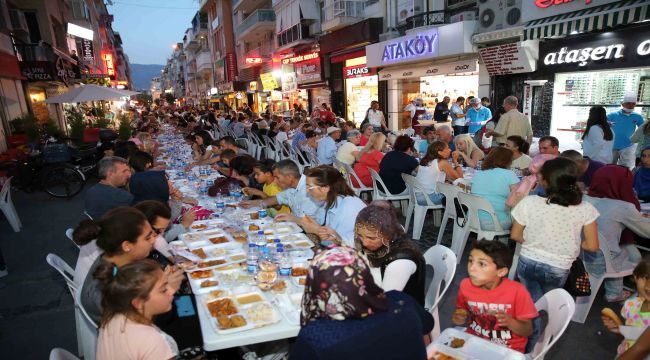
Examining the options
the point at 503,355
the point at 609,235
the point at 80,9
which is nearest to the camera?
the point at 503,355

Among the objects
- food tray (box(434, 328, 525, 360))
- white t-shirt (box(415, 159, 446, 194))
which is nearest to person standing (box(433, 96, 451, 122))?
white t-shirt (box(415, 159, 446, 194))

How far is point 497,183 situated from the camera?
450cm

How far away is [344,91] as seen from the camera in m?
18.5

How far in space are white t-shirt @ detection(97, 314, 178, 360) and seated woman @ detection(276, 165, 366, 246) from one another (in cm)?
184

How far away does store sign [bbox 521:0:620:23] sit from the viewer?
8195 millimetres

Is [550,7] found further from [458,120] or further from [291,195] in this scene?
[291,195]

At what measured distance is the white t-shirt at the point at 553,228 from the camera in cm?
292

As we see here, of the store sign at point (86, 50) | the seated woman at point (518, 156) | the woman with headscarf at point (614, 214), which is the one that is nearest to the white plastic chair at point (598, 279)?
the woman with headscarf at point (614, 214)

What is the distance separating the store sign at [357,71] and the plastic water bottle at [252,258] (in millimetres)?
13754

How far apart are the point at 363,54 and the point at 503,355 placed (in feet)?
51.0

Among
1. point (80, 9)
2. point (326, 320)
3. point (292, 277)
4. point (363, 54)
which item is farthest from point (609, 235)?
point (80, 9)

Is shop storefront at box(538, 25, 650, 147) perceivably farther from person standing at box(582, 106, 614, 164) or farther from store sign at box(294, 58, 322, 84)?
store sign at box(294, 58, 322, 84)

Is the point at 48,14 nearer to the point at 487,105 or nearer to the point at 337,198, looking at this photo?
the point at 487,105

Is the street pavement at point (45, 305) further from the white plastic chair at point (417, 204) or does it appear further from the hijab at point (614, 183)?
the hijab at point (614, 183)
